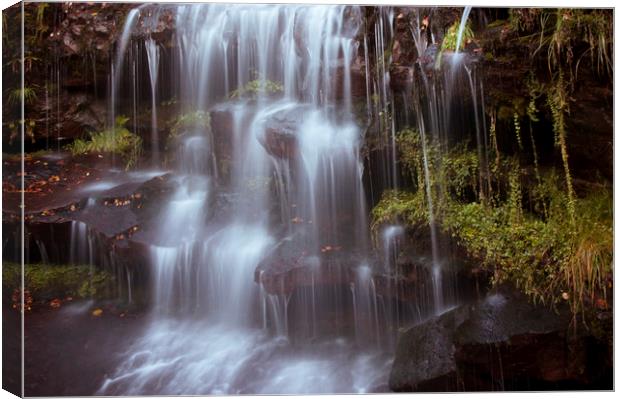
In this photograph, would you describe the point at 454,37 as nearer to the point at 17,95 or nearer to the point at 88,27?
the point at 88,27

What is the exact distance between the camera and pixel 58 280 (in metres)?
3.64

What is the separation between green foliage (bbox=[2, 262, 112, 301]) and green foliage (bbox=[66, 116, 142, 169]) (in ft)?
2.79

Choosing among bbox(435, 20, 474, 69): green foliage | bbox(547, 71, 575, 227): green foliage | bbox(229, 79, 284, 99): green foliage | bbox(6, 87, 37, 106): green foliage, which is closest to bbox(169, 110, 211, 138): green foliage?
bbox(229, 79, 284, 99): green foliage

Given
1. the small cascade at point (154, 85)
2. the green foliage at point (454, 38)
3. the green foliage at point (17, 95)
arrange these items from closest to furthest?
the green foliage at point (17, 95) < the green foliage at point (454, 38) < the small cascade at point (154, 85)

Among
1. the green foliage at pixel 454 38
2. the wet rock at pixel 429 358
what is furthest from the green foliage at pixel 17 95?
the wet rock at pixel 429 358

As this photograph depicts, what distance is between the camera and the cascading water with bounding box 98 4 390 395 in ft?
11.9

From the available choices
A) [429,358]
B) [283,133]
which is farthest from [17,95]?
[429,358]

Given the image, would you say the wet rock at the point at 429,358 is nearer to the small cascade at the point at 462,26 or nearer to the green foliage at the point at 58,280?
the small cascade at the point at 462,26

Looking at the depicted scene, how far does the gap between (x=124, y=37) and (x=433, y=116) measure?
2475 millimetres

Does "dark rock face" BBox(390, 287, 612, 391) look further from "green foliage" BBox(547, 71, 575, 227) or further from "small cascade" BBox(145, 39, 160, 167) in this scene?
"small cascade" BBox(145, 39, 160, 167)

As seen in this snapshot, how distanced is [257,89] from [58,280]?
202 centimetres

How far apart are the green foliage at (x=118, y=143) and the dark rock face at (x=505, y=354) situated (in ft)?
8.25

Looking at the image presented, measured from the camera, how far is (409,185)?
375 cm

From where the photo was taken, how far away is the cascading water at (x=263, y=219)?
3.62 m
